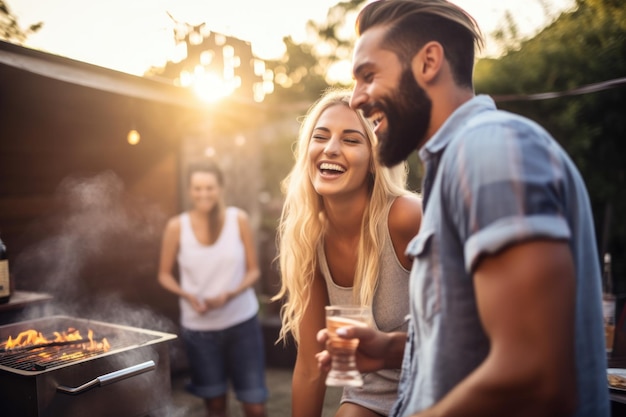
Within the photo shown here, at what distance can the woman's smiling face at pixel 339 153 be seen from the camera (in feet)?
9.03

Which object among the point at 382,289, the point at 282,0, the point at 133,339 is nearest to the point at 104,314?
the point at 133,339

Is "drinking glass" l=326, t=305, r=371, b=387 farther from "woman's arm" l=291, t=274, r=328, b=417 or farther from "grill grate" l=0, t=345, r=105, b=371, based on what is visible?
"grill grate" l=0, t=345, r=105, b=371

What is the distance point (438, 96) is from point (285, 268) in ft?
6.01

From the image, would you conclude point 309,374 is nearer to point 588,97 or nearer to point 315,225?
point 315,225

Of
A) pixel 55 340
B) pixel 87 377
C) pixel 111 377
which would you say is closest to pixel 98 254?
pixel 55 340

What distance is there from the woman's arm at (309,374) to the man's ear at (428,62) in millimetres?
1660

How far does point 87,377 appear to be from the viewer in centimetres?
275

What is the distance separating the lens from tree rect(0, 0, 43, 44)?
422 cm

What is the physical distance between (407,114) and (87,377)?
2.28 m

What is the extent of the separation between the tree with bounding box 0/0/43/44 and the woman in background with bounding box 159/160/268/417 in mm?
1943

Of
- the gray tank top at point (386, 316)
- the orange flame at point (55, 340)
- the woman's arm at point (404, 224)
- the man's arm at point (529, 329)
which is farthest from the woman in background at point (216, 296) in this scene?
the man's arm at point (529, 329)

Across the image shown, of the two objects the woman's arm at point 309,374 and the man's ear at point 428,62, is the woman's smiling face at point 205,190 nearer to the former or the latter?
the woman's arm at point 309,374

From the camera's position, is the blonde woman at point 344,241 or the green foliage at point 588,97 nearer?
the blonde woman at point 344,241

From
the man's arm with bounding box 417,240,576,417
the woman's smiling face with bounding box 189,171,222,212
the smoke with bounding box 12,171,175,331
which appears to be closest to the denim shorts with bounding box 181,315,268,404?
the woman's smiling face with bounding box 189,171,222,212
